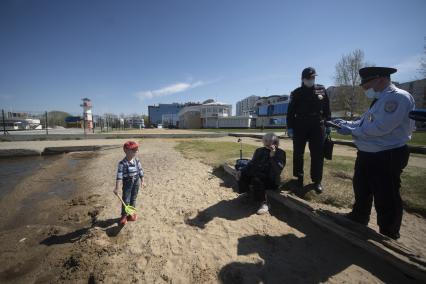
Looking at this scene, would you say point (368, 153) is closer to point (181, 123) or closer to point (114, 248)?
point (114, 248)

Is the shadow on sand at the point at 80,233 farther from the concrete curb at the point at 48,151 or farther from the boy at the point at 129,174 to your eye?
the concrete curb at the point at 48,151

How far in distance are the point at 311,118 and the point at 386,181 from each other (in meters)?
2.02

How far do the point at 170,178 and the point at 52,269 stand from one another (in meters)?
4.00

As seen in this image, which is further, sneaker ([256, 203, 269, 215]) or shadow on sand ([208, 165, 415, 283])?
sneaker ([256, 203, 269, 215])

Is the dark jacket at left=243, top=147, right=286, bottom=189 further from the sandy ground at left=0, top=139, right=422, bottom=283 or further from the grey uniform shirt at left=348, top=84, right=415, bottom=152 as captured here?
the grey uniform shirt at left=348, top=84, right=415, bottom=152

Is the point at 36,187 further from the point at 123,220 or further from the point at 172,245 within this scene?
the point at 172,245

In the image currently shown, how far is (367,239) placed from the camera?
2762mm

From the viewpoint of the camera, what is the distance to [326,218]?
3.38 meters

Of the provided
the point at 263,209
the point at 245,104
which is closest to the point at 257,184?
the point at 263,209

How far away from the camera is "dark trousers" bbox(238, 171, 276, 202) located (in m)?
4.11

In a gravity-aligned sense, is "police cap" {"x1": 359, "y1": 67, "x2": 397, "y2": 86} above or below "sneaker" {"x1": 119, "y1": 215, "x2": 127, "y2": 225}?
above

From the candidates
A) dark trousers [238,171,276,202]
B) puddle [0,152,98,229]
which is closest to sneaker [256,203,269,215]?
dark trousers [238,171,276,202]

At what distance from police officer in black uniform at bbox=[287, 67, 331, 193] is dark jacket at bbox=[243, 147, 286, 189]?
2.38 ft

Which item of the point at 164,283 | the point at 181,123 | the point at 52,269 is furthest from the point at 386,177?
the point at 181,123
